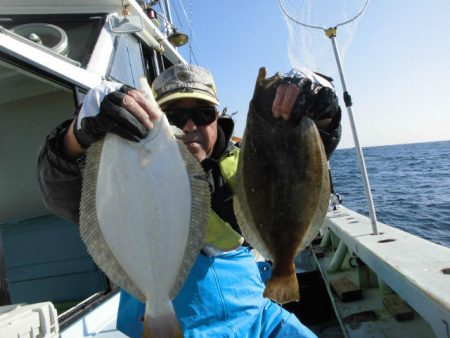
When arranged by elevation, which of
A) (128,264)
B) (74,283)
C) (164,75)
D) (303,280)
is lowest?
(303,280)

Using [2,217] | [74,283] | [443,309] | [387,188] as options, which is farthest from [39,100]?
[387,188]

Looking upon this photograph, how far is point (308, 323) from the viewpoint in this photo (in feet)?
15.9

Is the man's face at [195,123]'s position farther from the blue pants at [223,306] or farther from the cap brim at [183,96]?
the blue pants at [223,306]

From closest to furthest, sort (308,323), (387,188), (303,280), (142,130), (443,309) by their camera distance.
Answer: (142,130) → (443,309) → (308,323) → (303,280) → (387,188)

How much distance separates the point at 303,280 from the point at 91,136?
4272 mm

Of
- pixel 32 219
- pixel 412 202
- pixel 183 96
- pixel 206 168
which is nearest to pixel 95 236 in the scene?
pixel 183 96

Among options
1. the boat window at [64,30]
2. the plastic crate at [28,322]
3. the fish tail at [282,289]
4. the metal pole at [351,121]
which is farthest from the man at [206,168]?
the boat window at [64,30]

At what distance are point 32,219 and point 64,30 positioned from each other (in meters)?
2.94

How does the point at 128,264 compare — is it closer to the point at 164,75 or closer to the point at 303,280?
the point at 164,75

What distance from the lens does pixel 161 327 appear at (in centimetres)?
163

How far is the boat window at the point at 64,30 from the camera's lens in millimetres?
4133

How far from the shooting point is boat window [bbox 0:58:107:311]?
5.04 m

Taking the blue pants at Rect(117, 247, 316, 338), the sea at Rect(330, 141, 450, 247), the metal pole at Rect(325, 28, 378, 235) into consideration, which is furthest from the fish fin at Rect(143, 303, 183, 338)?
the sea at Rect(330, 141, 450, 247)

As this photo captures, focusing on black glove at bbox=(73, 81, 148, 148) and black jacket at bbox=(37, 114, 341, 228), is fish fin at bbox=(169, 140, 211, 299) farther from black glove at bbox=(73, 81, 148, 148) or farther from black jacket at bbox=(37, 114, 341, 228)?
black jacket at bbox=(37, 114, 341, 228)
